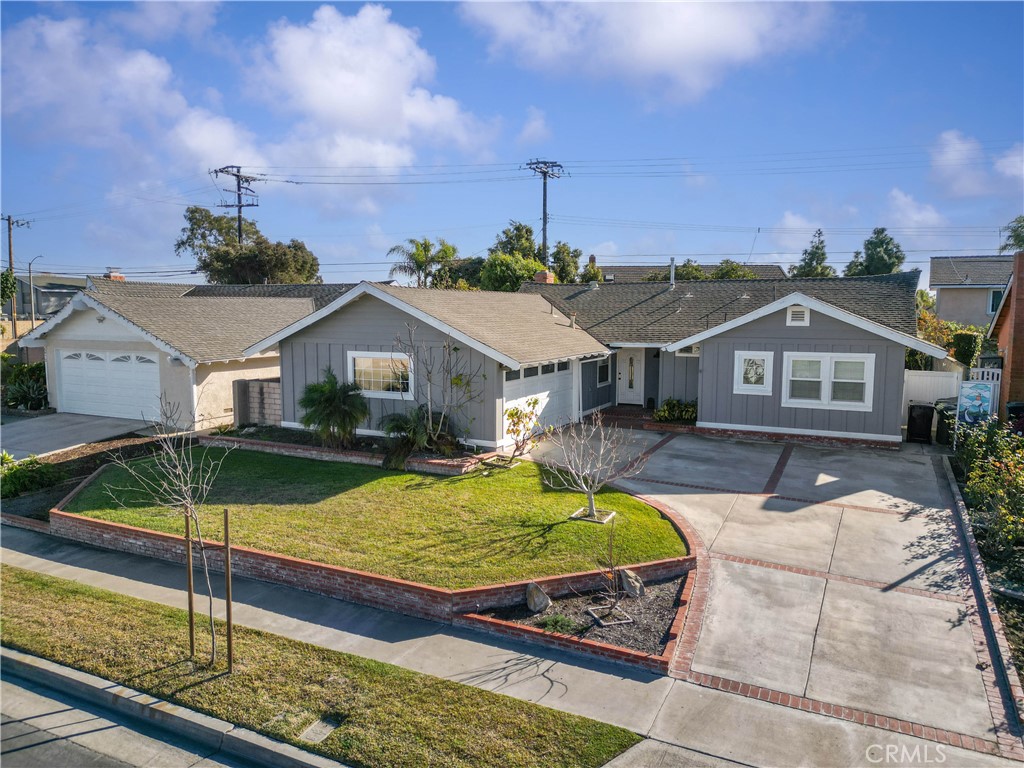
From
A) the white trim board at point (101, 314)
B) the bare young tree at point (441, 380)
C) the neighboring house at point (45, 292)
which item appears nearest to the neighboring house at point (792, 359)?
the bare young tree at point (441, 380)

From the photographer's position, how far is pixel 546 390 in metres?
18.2

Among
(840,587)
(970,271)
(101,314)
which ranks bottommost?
(840,587)

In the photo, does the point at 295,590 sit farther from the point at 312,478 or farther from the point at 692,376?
the point at 692,376

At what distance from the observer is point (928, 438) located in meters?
17.8

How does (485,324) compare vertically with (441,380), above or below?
above

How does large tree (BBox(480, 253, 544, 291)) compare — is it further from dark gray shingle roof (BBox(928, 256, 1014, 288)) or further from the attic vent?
dark gray shingle roof (BBox(928, 256, 1014, 288))

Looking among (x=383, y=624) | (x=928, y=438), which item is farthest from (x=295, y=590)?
(x=928, y=438)

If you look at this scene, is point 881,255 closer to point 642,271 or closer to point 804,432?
point 642,271

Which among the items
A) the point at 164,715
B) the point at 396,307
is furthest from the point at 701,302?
the point at 164,715

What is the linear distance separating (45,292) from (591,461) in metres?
64.8

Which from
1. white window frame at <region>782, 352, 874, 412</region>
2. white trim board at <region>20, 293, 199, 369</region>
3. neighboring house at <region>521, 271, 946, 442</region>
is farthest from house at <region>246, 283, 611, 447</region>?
white window frame at <region>782, 352, 874, 412</region>

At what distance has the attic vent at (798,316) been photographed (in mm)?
17094

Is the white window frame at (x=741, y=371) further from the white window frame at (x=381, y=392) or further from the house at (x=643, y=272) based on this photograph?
the house at (x=643, y=272)

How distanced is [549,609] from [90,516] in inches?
331
